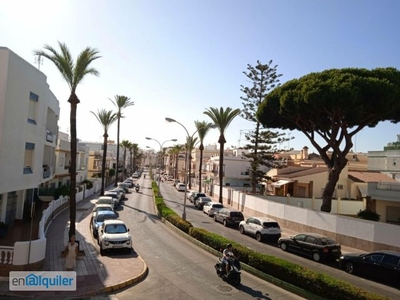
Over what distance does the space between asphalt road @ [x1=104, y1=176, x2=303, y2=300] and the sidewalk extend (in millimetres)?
454

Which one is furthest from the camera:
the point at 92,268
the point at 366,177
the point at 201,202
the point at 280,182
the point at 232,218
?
the point at 280,182

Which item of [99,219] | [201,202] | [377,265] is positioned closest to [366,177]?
[201,202]

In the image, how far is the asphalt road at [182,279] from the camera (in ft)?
39.8

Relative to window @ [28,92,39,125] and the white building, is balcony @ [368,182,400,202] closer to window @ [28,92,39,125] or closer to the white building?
the white building

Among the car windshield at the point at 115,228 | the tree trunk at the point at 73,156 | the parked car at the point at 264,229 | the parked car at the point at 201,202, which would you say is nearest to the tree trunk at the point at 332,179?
the parked car at the point at 264,229

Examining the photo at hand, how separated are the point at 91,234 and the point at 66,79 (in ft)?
34.7

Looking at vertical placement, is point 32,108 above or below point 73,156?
above

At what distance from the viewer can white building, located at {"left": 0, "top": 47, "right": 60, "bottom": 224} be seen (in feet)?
55.0

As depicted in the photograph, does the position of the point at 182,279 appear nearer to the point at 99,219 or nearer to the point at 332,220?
the point at 99,219

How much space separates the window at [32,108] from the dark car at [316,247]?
1754cm

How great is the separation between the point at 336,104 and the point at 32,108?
20328 mm

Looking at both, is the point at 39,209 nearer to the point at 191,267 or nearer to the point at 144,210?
the point at 144,210

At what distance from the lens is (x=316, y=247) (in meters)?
18.4

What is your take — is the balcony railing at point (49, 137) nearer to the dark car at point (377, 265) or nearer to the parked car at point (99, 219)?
the parked car at point (99, 219)
